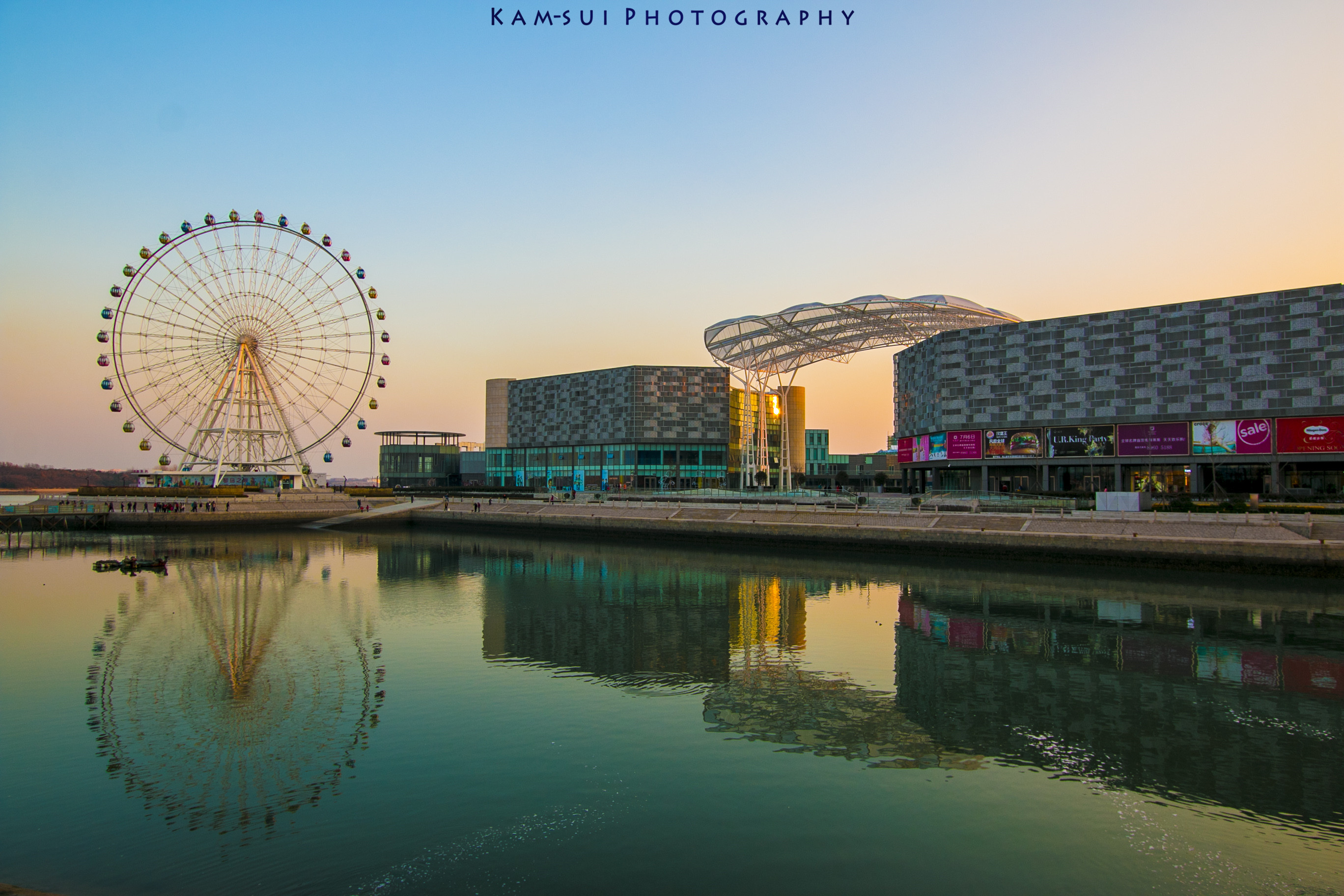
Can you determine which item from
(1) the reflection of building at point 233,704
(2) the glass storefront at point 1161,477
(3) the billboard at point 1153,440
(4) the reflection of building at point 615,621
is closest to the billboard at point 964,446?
(3) the billboard at point 1153,440

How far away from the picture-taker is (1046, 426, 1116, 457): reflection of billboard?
8044 cm

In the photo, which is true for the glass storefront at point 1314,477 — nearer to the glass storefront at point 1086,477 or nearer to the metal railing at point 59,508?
the glass storefront at point 1086,477

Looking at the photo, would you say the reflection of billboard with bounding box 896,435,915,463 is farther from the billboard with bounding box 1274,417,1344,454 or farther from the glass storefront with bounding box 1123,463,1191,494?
the billboard with bounding box 1274,417,1344,454

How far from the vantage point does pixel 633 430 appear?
13400 centimetres

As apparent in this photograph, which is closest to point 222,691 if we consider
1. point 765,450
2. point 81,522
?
point 81,522

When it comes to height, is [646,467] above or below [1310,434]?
below

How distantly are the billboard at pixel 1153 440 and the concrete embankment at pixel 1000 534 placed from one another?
38.4 metres

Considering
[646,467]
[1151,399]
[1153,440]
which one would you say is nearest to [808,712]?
[1153,440]

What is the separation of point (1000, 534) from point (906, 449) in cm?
6036

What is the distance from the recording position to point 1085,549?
43.0m

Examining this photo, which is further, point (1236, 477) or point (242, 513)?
point (242, 513)

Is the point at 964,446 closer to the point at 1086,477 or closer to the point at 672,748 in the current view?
the point at 1086,477

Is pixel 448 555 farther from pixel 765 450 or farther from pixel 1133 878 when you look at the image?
pixel 765 450

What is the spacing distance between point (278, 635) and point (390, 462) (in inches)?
5396
